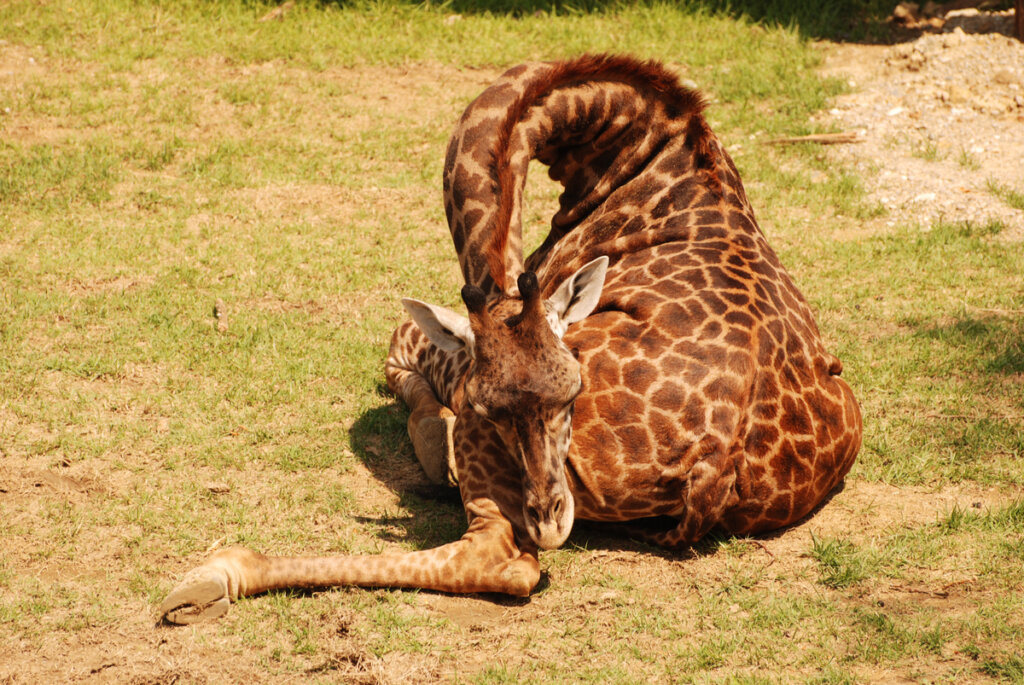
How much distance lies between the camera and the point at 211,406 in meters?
6.55

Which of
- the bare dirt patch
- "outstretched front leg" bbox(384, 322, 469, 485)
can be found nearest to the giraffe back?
"outstretched front leg" bbox(384, 322, 469, 485)

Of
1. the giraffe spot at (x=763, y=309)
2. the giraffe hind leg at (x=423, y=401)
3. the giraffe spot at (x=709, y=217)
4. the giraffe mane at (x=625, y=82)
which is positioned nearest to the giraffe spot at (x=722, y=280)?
the giraffe spot at (x=763, y=309)

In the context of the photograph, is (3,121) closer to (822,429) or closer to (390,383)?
(390,383)

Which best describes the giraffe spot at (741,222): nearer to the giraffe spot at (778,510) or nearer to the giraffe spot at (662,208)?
the giraffe spot at (662,208)

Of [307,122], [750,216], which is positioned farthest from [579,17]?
[750,216]

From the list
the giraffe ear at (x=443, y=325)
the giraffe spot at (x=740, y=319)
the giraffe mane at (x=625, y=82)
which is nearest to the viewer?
the giraffe ear at (x=443, y=325)

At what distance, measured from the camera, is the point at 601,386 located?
16.8ft

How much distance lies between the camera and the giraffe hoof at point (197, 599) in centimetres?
459

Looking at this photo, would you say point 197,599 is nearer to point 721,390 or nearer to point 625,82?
point 721,390

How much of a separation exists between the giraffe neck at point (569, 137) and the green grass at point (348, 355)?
1.49m

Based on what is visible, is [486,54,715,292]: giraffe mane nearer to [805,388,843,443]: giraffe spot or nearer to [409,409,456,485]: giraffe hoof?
[409,409,456,485]: giraffe hoof

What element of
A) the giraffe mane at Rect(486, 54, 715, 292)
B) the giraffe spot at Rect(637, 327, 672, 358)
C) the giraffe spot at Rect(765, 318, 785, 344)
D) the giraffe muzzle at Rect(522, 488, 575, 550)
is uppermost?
the giraffe mane at Rect(486, 54, 715, 292)

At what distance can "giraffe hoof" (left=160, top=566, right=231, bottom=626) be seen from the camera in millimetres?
4594

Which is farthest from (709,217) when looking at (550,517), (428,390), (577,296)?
(550,517)
